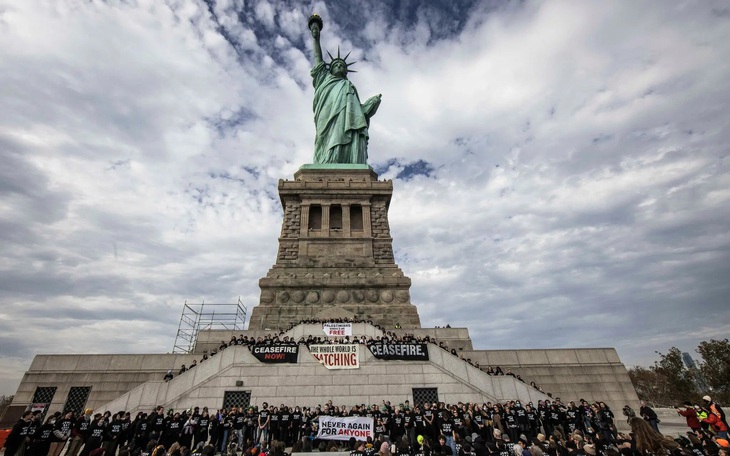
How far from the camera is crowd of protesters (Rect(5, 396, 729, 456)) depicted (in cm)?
952

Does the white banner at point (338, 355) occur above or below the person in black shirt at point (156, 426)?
above

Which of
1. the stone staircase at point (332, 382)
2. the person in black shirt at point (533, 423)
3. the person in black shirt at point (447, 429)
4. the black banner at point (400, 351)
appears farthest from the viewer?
the black banner at point (400, 351)

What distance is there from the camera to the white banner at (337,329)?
68.7 feet

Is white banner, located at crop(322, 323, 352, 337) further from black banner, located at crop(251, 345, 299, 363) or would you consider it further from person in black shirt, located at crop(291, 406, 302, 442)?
person in black shirt, located at crop(291, 406, 302, 442)

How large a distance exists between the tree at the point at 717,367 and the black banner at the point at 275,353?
35.8 metres

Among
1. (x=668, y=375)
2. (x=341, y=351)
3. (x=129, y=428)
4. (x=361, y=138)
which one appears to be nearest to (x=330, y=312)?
(x=341, y=351)

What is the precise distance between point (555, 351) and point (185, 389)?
64.7 ft

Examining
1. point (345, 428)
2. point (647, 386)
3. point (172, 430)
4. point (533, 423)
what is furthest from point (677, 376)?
point (172, 430)

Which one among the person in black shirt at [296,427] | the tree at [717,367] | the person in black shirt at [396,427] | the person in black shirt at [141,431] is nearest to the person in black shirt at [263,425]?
the person in black shirt at [296,427]

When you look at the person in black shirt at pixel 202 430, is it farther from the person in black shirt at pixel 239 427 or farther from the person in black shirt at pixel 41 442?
the person in black shirt at pixel 41 442

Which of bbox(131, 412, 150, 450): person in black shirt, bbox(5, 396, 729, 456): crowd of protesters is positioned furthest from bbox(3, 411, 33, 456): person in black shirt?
bbox(131, 412, 150, 450): person in black shirt

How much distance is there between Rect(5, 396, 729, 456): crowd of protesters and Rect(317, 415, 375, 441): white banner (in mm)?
198

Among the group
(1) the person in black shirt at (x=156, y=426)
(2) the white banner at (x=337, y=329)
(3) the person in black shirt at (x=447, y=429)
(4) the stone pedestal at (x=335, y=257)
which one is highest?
(4) the stone pedestal at (x=335, y=257)

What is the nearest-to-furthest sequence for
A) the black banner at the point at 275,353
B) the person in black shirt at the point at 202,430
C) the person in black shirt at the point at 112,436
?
1. the person in black shirt at the point at 112,436
2. the person in black shirt at the point at 202,430
3. the black banner at the point at 275,353
